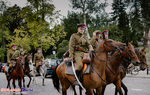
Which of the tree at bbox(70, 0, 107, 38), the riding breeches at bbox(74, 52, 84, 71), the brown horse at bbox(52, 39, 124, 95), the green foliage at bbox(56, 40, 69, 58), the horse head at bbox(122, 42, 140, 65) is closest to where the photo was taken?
the brown horse at bbox(52, 39, 124, 95)

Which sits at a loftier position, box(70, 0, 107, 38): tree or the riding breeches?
box(70, 0, 107, 38): tree

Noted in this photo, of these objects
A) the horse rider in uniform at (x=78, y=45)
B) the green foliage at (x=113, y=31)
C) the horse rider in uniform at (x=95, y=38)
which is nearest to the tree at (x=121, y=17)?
the green foliage at (x=113, y=31)

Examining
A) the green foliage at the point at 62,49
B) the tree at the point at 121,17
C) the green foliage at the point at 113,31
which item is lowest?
the green foliage at the point at 62,49

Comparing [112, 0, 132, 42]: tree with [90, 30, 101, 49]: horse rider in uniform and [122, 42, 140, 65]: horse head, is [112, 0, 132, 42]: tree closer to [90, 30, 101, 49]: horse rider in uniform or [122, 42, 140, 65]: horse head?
[90, 30, 101, 49]: horse rider in uniform

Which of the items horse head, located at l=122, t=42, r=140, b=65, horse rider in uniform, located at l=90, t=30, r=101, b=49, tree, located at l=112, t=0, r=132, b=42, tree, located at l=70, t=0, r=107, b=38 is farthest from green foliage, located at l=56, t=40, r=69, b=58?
horse head, located at l=122, t=42, r=140, b=65

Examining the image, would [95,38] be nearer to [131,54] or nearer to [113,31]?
[131,54]

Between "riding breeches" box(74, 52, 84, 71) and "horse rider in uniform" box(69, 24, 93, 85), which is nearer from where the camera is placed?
"riding breeches" box(74, 52, 84, 71)

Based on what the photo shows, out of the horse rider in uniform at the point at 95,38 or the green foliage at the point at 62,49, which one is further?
the green foliage at the point at 62,49

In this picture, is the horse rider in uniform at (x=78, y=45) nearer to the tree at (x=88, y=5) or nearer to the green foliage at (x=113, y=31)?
the tree at (x=88, y=5)

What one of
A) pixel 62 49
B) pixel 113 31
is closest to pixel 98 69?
pixel 62 49

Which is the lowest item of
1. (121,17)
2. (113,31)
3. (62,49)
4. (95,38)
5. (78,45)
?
(62,49)

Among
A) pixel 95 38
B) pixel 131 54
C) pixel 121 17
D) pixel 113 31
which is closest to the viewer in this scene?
pixel 131 54

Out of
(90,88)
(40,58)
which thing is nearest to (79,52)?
(90,88)

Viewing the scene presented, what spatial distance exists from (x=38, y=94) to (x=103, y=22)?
4512cm
